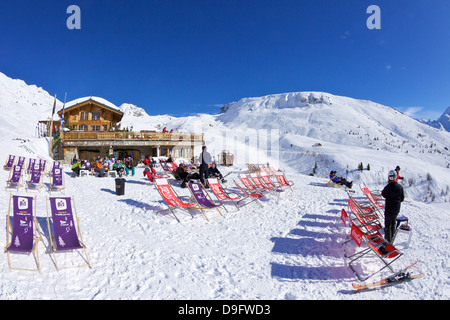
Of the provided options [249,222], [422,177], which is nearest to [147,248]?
[249,222]

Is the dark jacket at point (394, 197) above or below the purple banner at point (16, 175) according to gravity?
below

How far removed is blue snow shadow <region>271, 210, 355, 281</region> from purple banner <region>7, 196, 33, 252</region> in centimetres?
382

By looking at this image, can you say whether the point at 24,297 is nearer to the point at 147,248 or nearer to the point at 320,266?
the point at 147,248

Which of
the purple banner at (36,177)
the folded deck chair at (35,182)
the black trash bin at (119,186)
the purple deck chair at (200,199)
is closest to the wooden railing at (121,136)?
the purple banner at (36,177)

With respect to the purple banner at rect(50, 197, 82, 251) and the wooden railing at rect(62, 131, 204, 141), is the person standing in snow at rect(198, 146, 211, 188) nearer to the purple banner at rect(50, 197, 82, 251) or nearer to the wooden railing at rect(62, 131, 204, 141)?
the purple banner at rect(50, 197, 82, 251)

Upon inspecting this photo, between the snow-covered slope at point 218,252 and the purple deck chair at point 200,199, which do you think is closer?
the snow-covered slope at point 218,252

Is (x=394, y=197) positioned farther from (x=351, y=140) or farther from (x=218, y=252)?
(x=351, y=140)

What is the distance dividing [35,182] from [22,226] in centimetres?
620

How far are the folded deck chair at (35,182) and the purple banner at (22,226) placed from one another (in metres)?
5.67

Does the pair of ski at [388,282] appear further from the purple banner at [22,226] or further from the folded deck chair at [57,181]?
the folded deck chair at [57,181]

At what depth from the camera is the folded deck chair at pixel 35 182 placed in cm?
888

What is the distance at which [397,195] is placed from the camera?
4.61 meters

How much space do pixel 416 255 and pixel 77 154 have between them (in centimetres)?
2199

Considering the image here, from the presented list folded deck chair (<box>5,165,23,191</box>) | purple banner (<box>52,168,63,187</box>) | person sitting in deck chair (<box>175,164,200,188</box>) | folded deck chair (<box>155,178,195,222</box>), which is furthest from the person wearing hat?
folded deck chair (<box>5,165,23,191</box>)
